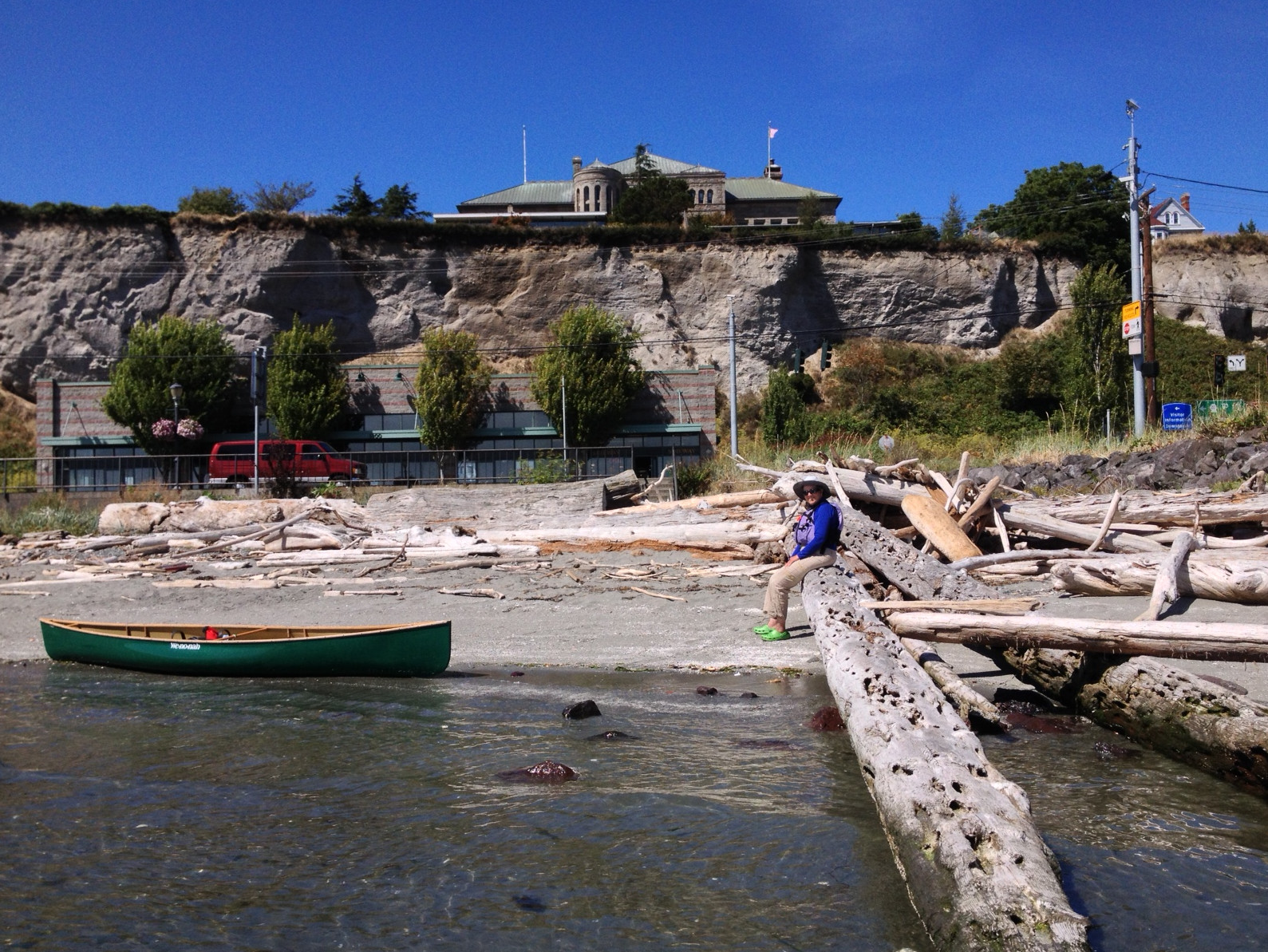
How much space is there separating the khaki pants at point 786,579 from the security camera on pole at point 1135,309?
59.9ft

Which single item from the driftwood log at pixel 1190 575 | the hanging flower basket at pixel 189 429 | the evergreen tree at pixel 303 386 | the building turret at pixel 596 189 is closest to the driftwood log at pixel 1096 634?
the driftwood log at pixel 1190 575

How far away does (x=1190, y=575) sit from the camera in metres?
9.96

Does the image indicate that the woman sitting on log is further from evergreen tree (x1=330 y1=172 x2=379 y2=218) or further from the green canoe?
evergreen tree (x1=330 y1=172 x2=379 y2=218)

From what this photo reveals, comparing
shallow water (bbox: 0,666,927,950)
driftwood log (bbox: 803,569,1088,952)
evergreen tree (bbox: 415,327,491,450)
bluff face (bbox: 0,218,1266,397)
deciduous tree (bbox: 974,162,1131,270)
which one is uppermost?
deciduous tree (bbox: 974,162,1131,270)

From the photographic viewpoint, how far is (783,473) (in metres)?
17.6

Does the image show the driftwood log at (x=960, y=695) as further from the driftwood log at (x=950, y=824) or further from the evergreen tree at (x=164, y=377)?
the evergreen tree at (x=164, y=377)

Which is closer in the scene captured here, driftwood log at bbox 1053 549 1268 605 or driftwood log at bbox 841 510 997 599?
driftwood log at bbox 1053 549 1268 605

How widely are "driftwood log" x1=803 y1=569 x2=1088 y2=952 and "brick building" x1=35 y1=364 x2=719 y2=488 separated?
113ft

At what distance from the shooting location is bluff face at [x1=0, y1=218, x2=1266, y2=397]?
155ft

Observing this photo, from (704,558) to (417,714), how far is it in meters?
7.58

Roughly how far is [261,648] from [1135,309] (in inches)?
1009

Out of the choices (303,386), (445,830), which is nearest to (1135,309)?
(445,830)

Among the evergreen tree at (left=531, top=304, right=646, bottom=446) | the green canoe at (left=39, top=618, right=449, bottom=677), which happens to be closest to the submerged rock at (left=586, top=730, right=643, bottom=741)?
the green canoe at (left=39, top=618, right=449, bottom=677)

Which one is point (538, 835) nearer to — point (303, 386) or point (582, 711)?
point (582, 711)
